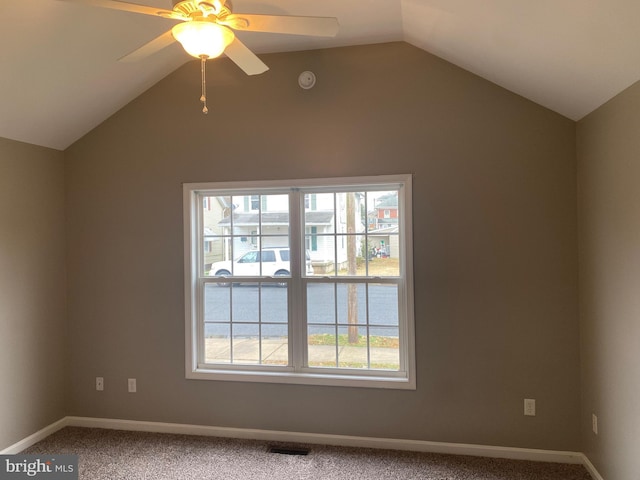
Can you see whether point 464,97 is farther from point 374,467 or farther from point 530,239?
point 374,467

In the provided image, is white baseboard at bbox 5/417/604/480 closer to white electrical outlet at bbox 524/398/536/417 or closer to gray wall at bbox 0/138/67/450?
gray wall at bbox 0/138/67/450

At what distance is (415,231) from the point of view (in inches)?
114

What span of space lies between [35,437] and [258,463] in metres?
1.75

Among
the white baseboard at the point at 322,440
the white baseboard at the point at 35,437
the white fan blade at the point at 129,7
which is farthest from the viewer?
the white baseboard at the point at 35,437

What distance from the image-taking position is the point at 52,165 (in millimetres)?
3273

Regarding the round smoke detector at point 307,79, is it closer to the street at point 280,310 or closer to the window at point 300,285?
the window at point 300,285

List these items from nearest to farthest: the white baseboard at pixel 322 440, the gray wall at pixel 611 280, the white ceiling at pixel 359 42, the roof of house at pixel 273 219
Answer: the white ceiling at pixel 359 42, the gray wall at pixel 611 280, the white baseboard at pixel 322 440, the roof of house at pixel 273 219

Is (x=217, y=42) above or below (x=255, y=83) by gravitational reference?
below

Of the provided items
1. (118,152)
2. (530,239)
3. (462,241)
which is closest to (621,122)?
(530,239)

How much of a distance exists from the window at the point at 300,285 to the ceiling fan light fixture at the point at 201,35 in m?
1.49

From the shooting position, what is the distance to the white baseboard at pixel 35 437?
2877mm

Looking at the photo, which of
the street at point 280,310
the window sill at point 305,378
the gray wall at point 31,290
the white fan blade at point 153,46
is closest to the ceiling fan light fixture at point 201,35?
the white fan blade at point 153,46

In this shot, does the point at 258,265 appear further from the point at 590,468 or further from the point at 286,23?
the point at 590,468

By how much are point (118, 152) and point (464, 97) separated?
267cm
